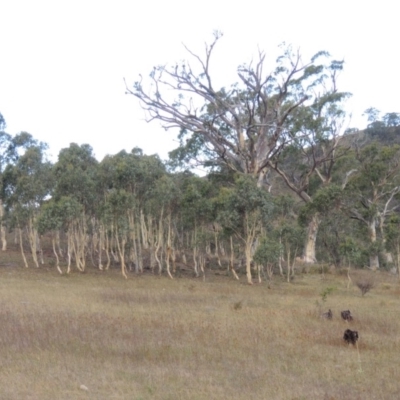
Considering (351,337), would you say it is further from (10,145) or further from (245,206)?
(10,145)

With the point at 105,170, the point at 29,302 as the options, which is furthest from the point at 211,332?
the point at 105,170

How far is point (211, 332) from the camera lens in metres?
12.8

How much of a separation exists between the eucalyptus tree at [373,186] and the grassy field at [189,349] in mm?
20556

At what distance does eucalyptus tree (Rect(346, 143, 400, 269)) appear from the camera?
40.1 meters

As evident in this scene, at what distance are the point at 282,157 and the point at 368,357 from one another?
1273 inches

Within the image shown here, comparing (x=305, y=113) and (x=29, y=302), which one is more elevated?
(x=305, y=113)

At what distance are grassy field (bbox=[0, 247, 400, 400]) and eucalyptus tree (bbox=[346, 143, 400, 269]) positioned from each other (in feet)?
67.4

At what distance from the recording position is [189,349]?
11078 millimetres

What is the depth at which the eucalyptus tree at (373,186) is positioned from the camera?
40062 mm

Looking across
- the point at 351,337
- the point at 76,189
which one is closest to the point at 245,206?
the point at 76,189

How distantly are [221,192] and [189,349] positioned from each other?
64.6ft

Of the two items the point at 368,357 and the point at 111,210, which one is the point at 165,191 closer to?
the point at 111,210

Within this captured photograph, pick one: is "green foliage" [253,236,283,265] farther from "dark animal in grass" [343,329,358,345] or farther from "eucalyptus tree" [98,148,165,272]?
"dark animal in grass" [343,329,358,345]

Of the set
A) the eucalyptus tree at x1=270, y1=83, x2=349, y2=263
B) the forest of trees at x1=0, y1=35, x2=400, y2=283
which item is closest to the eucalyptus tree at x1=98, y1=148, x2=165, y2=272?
the forest of trees at x1=0, y1=35, x2=400, y2=283
